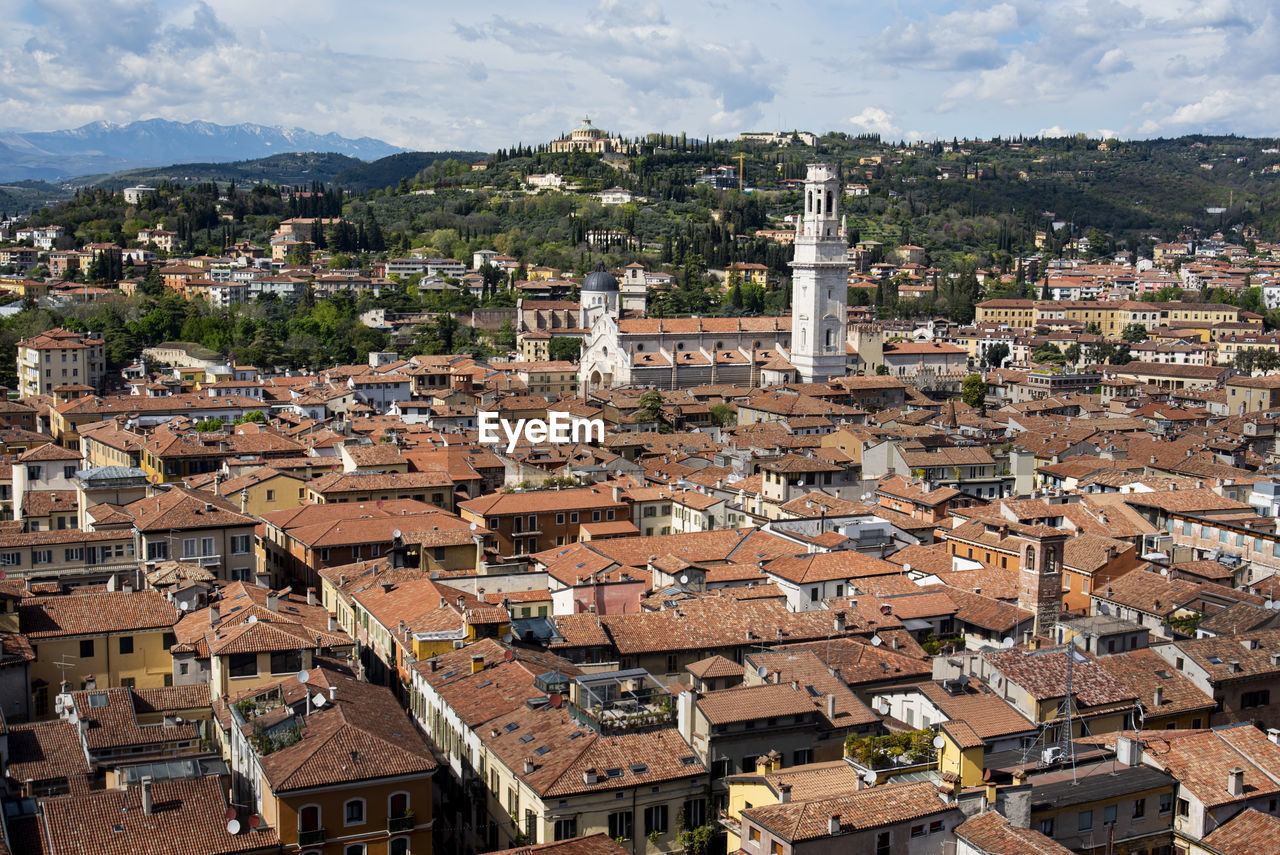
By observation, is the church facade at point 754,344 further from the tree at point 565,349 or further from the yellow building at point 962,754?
the yellow building at point 962,754

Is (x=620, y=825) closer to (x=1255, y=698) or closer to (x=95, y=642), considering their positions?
(x=95, y=642)

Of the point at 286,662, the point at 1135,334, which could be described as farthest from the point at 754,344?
the point at 286,662

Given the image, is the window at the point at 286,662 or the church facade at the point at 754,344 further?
the church facade at the point at 754,344

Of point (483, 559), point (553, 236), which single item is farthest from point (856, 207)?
point (483, 559)

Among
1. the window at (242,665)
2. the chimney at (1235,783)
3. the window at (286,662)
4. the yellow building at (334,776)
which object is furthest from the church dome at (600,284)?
the chimney at (1235,783)

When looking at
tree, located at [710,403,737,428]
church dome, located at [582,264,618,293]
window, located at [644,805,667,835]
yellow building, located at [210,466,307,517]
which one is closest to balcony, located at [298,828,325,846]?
window, located at [644,805,667,835]

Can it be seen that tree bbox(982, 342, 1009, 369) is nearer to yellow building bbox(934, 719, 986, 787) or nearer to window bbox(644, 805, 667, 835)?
yellow building bbox(934, 719, 986, 787)

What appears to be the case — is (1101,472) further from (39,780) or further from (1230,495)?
(39,780)
